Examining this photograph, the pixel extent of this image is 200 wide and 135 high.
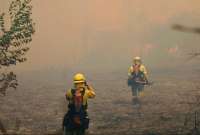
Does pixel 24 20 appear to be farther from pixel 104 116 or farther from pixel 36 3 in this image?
pixel 36 3

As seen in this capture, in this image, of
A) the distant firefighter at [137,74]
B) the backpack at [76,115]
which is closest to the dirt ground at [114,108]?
the backpack at [76,115]

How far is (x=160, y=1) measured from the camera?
56781 mm

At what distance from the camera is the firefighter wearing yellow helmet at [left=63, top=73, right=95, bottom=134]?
9445 mm

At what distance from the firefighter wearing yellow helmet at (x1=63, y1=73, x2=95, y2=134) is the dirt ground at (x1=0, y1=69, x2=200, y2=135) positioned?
32.7 inches

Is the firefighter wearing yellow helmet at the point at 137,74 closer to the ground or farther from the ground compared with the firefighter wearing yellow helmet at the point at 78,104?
farther from the ground

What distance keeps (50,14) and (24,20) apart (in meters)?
49.9

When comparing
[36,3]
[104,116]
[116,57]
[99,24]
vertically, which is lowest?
[104,116]

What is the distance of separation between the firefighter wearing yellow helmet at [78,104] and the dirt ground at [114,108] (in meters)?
0.83

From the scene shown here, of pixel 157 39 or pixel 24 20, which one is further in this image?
pixel 157 39

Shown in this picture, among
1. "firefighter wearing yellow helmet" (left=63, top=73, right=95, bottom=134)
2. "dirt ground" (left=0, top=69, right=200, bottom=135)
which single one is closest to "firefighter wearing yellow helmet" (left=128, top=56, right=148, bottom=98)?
"dirt ground" (left=0, top=69, right=200, bottom=135)

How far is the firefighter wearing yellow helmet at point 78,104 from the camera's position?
31.0 feet

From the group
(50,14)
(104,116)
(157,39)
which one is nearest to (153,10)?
(157,39)

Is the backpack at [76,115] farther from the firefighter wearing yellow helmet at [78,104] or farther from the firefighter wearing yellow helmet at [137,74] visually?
the firefighter wearing yellow helmet at [137,74]

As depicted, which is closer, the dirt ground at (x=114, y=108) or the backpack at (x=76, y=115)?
the backpack at (x=76, y=115)
